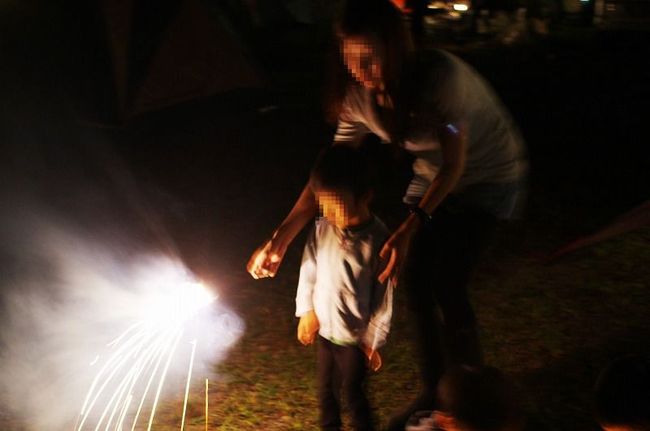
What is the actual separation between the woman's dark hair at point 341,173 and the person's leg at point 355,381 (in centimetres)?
69

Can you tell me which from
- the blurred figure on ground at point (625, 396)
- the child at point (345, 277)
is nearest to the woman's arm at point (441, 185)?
the child at point (345, 277)

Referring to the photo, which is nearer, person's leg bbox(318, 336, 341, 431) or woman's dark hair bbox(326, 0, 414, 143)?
woman's dark hair bbox(326, 0, 414, 143)

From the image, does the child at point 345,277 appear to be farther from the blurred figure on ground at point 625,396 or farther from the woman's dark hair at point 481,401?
the blurred figure on ground at point 625,396

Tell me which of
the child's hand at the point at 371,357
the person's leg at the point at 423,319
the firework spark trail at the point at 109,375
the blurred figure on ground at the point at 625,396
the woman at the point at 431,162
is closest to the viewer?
the blurred figure on ground at the point at 625,396

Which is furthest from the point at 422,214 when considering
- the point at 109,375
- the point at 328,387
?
the point at 109,375

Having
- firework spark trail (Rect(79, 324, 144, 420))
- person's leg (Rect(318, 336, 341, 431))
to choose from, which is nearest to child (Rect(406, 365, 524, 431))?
person's leg (Rect(318, 336, 341, 431))

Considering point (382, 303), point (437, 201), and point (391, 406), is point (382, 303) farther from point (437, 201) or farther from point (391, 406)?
point (391, 406)

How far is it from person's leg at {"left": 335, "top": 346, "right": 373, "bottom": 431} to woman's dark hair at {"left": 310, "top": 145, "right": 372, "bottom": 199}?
685 millimetres

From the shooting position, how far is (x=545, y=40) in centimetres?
1738

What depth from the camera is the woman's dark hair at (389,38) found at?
2.74 meters

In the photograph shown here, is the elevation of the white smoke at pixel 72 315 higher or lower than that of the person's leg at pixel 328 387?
lower

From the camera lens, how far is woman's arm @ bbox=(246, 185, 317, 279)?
10.7ft

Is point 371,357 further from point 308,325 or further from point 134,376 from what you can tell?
point 134,376

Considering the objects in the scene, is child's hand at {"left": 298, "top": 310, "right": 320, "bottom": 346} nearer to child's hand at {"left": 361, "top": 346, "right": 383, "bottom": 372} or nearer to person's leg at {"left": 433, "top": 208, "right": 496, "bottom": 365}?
child's hand at {"left": 361, "top": 346, "right": 383, "bottom": 372}
